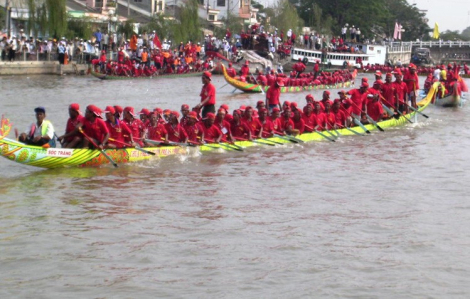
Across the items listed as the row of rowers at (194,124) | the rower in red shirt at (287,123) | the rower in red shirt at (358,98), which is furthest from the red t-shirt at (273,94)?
the rower in red shirt at (287,123)

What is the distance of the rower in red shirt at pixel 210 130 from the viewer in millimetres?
18719

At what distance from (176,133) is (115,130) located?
1.66 metres

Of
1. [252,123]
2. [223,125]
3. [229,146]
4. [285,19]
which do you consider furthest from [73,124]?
[285,19]

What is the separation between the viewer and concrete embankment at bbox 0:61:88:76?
39625mm

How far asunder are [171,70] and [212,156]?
93.8ft

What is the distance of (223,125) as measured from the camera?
751 inches

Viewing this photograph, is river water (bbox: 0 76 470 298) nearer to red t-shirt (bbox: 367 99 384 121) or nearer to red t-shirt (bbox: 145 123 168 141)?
red t-shirt (bbox: 145 123 168 141)

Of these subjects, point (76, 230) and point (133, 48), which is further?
point (133, 48)

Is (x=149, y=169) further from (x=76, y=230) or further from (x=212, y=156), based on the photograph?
(x=76, y=230)

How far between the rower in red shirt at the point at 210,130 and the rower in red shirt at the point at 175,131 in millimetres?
733

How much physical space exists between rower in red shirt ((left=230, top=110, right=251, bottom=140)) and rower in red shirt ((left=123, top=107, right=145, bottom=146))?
8.80 ft

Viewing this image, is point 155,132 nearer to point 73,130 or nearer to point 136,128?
point 136,128

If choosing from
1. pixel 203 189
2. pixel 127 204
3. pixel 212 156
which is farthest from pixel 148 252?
pixel 212 156

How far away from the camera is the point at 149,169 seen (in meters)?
17.3
